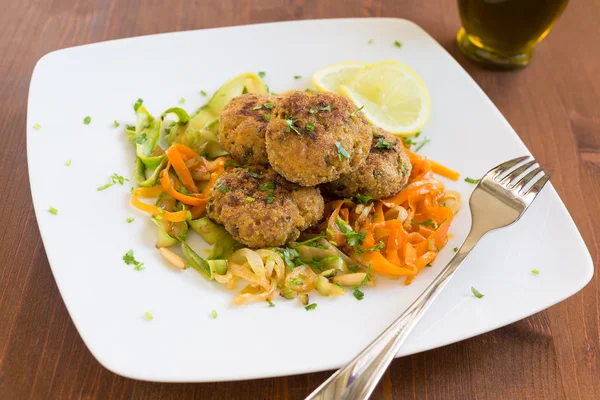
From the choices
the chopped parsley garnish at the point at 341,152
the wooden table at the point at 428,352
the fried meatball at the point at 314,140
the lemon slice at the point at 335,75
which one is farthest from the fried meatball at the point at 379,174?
the wooden table at the point at 428,352

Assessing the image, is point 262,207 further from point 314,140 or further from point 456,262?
point 456,262

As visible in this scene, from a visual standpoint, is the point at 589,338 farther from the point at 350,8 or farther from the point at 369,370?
the point at 350,8

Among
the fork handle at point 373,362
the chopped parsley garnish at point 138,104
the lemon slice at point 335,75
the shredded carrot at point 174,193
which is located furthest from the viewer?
the lemon slice at point 335,75

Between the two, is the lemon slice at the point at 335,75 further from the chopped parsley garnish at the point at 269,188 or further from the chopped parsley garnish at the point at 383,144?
the chopped parsley garnish at the point at 269,188

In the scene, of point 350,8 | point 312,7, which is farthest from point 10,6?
point 350,8

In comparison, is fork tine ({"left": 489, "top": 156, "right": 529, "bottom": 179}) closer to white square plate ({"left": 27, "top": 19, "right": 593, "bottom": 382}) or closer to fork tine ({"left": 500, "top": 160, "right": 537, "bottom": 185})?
fork tine ({"left": 500, "top": 160, "right": 537, "bottom": 185})
